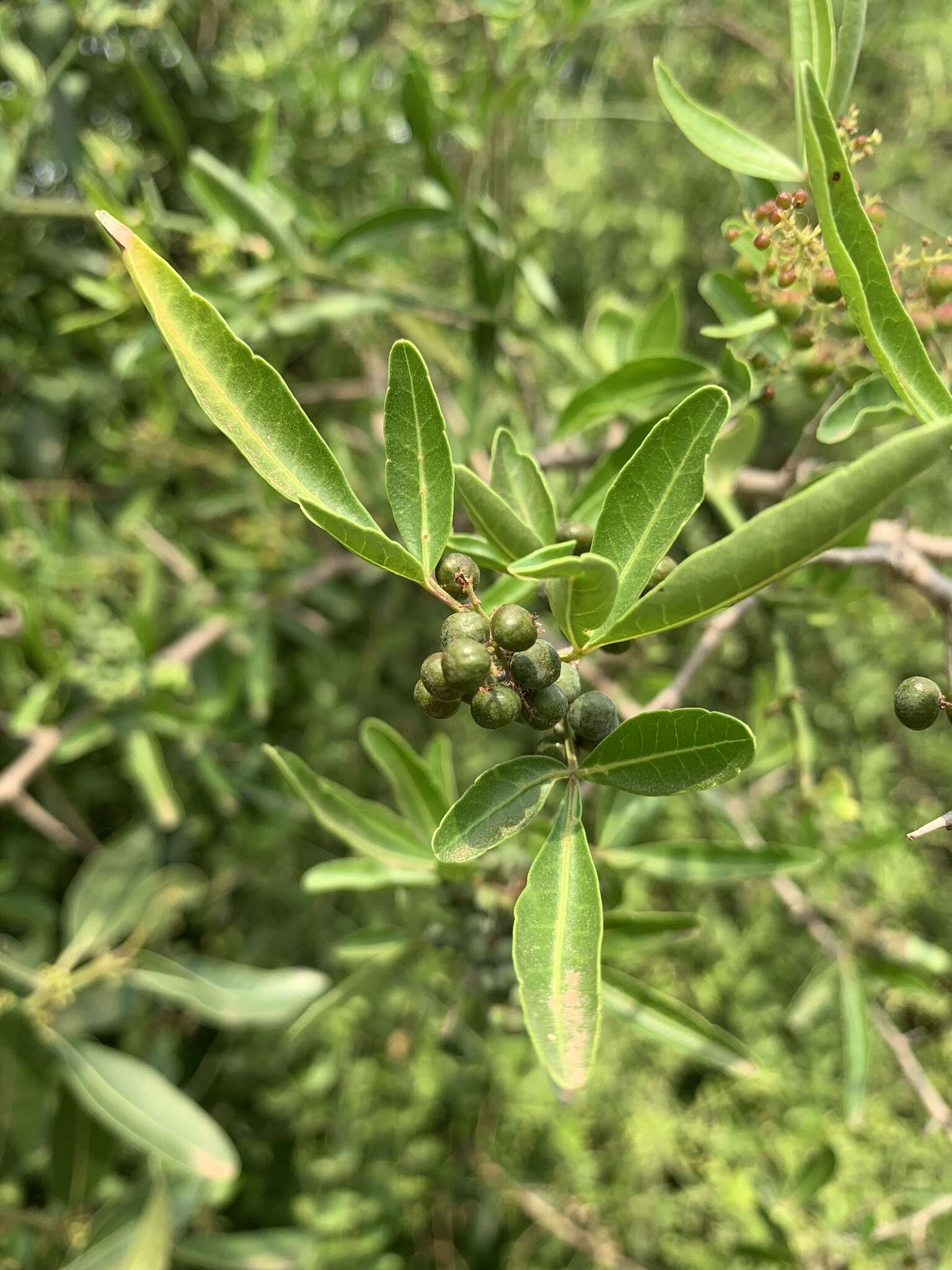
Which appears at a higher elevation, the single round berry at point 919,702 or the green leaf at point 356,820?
the single round berry at point 919,702

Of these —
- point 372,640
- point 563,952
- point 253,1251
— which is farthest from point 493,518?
point 253,1251

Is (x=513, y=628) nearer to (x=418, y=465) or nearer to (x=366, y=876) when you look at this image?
(x=418, y=465)

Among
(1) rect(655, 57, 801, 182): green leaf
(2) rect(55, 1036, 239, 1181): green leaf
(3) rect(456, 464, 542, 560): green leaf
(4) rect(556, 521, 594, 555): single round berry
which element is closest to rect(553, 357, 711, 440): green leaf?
(1) rect(655, 57, 801, 182): green leaf

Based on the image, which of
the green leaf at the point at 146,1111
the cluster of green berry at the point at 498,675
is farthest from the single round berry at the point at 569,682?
the green leaf at the point at 146,1111

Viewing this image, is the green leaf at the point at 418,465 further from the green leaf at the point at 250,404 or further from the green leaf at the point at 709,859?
the green leaf at the point at 709,859

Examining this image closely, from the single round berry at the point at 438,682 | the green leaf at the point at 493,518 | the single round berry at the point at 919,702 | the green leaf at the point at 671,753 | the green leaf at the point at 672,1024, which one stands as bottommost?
the green leaf at the point at 672,1024

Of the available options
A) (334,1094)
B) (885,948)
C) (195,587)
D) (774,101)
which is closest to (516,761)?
(885,948)
